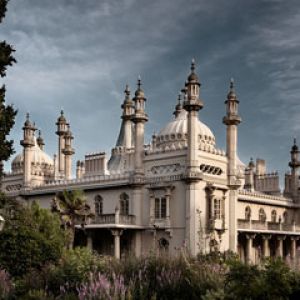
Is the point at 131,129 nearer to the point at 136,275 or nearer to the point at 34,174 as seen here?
the point at 34,174

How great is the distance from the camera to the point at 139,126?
40.2 meters

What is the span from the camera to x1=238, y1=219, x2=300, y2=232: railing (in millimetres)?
41781

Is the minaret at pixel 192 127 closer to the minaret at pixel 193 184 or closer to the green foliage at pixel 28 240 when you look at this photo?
the minaret at pixel 193 184

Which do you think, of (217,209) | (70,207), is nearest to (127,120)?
(217,209)

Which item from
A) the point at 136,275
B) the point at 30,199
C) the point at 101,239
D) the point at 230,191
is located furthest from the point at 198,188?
the point at 136,275

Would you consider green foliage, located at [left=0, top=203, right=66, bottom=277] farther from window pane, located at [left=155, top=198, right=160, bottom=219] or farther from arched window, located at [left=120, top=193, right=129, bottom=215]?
arched window, located at [left=120, top=193, right=129, bottom=215]

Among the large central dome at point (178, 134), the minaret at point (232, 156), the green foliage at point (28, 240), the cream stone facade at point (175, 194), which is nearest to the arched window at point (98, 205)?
the cream stone facade at point (175, 194)

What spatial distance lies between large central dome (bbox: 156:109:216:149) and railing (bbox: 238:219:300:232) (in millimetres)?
6408

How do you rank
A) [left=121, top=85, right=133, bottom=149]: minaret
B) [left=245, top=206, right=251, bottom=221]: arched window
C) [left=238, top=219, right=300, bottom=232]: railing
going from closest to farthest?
[left=238, top=219, right=300, bottom=232]: railing → [left=245, top=206, right=251, bottom=221]: arched window → [left=121, top=85, right=133, bottom=149]: minaret

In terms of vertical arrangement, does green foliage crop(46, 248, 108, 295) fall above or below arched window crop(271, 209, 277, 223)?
below

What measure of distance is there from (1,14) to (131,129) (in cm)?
3176

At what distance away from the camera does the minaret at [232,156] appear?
128 ft

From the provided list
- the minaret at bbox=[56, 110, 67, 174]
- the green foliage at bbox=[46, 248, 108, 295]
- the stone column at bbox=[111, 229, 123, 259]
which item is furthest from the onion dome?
the green foliage at bbox=[46, 248, 108, 295]

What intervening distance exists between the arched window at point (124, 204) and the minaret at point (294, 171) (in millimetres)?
18172
